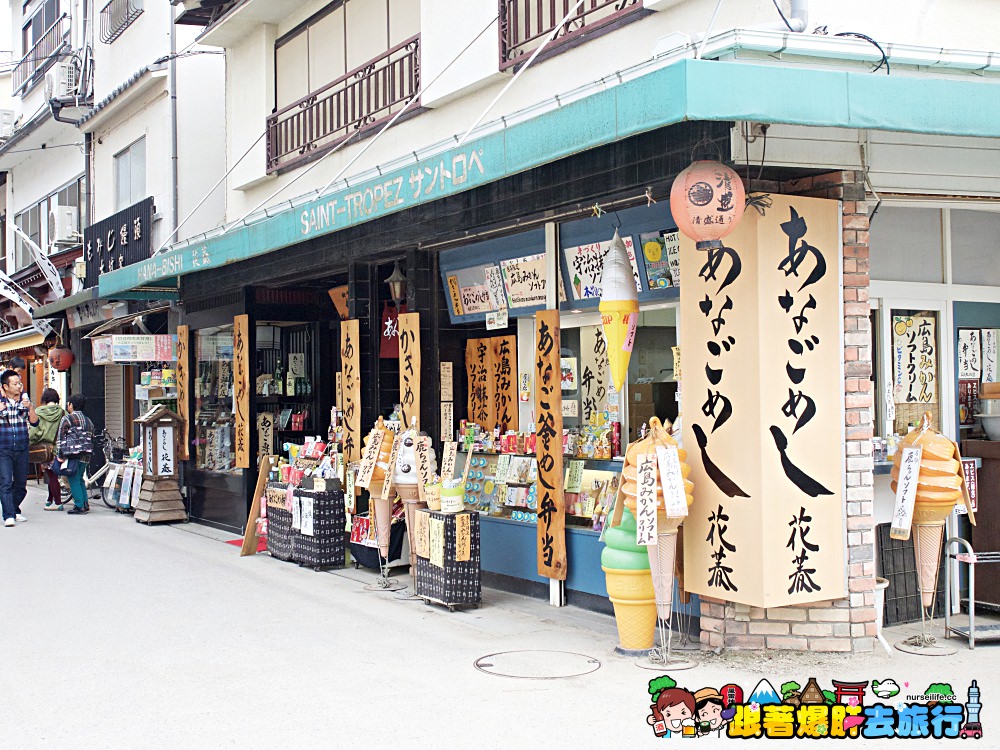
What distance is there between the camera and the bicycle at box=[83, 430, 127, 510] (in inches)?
700

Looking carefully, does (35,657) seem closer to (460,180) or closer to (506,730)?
(506,730)

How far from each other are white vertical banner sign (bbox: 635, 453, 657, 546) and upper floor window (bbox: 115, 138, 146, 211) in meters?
13.8

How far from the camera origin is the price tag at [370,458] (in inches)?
412

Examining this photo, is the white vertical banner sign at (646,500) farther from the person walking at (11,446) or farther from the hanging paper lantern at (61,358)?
the hanging paper lantern at (61,358)

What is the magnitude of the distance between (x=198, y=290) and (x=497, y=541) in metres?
7.71

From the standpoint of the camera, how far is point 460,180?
25.3 feet

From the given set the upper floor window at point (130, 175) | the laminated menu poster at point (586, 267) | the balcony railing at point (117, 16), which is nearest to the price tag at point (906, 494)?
the laminated menu poster at point (586, 267)

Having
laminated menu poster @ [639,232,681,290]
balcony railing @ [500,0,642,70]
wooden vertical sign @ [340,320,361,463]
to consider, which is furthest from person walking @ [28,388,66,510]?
laminated menu poster @ [639,232,681,290]

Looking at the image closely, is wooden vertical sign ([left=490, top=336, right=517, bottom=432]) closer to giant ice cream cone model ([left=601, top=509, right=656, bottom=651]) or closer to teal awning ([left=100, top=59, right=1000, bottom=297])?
giant ice cream cone model ([left=601, top=509, right=656, bottom=651])

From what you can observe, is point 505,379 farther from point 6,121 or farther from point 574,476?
point 6,121

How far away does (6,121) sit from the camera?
998 inches

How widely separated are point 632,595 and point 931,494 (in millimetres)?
2312

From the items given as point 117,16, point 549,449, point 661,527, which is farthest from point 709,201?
point 117,16

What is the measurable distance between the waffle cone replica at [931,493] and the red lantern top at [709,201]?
7.78 ft
